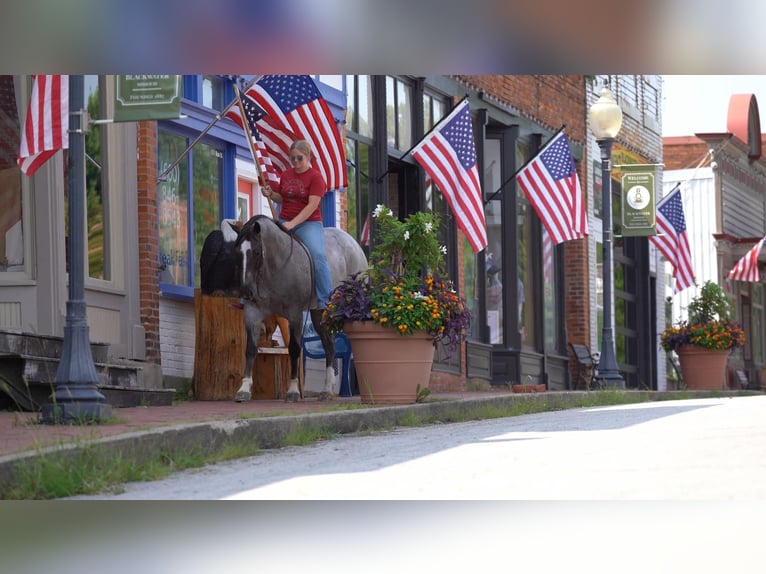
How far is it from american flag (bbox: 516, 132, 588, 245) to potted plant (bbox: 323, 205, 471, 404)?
6.80m

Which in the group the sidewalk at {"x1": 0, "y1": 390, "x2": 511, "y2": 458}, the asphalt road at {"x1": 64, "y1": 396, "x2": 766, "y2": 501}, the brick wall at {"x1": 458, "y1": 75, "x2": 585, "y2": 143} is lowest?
the asphalt road at {"x1": 64, "y1": 396, "x2": 766, "y2": 501}

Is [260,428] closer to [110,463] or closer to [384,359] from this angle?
[110,463]

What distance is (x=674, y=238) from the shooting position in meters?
27.0

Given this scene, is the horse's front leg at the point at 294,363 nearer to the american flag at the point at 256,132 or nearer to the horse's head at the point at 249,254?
the horse's head at the point at 249,254

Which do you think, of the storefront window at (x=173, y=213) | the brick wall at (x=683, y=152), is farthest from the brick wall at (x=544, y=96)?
the brick wall at (x=683, y=152)

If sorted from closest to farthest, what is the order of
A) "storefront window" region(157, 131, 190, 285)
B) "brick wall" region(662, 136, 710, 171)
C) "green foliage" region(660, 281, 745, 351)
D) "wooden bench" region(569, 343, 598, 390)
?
1. "storefront window" region(157, 131, 190, 285)
2. "green foliage" region(660, 281, 745, 351)
3. "wooden bench" region(569, 343, 598, 390)
4. "brick wall" region(662, 136, 710, 171)

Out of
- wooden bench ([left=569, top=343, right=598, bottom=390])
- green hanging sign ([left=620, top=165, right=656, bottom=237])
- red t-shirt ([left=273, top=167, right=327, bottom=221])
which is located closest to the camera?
red t-shirt ([left=273, top=167, right=327, bottom=221])

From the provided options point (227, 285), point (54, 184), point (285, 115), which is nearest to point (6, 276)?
point (54, 184)

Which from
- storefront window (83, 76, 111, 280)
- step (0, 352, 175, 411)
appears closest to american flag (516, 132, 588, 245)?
storefront window (83, 76, 111, 280)

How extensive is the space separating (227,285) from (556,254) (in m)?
12.6

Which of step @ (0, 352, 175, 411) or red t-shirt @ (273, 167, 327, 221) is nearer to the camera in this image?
Result: step @ (0, 352, 175, 411)

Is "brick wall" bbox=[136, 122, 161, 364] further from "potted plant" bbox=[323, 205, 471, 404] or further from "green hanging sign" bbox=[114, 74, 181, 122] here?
"green hanging sign" bbox=[114, 74, 181, 122]

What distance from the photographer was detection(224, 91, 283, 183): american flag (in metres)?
15.8

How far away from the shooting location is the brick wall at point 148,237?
1458cm
